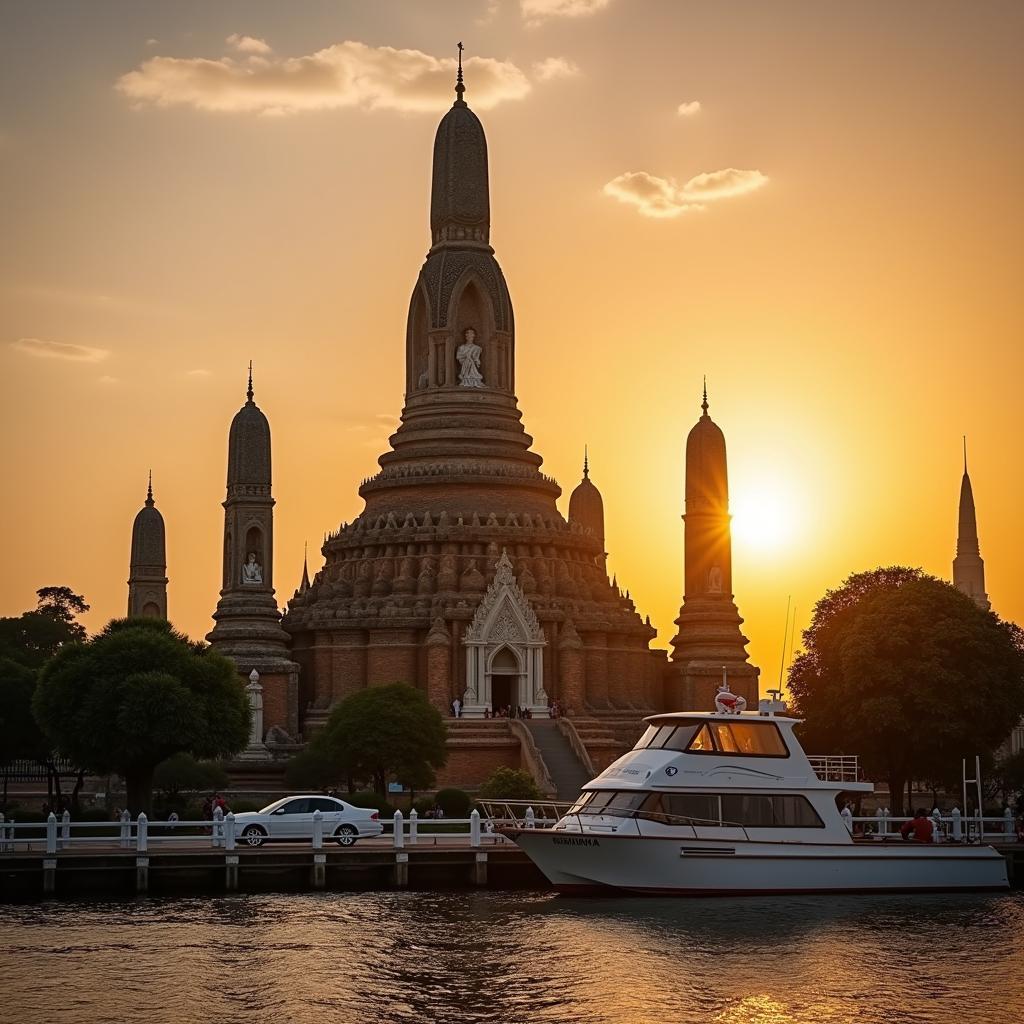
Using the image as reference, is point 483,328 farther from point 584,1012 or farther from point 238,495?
point 584,1012

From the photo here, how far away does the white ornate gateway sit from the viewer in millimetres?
82125

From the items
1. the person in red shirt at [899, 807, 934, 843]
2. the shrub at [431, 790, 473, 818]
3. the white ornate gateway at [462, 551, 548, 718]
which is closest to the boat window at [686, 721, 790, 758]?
the person in red shirt at [899, 807, 934, 843]

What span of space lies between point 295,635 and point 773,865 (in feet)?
140

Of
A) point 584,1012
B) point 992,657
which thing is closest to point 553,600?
point 992,657

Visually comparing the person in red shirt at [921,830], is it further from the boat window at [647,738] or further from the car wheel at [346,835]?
the car wheel at [346,835]

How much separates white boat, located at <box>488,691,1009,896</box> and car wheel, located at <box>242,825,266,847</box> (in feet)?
21.9

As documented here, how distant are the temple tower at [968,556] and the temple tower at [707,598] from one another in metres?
53.8

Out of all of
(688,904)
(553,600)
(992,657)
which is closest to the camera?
(688,904)

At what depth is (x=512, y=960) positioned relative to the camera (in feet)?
131

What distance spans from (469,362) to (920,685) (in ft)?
110

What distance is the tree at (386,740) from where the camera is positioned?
224 feet

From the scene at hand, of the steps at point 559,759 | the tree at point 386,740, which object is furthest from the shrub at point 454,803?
the steps at point 559,759

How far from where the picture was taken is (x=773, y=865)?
4797 cm

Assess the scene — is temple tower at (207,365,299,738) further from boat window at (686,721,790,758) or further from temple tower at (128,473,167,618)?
boat window at (686,721,790,758)
